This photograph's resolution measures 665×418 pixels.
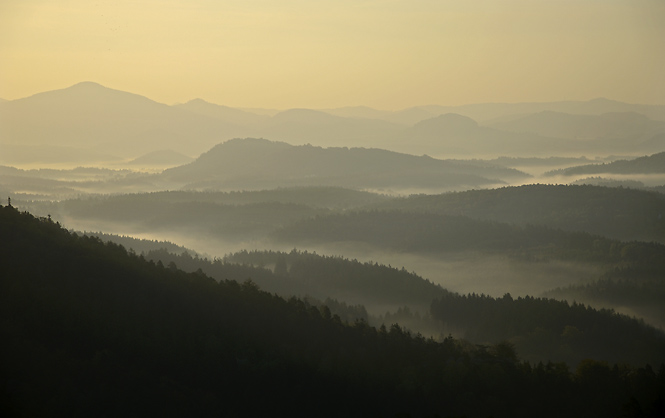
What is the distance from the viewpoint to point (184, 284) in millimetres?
132500

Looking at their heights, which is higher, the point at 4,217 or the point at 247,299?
the point at 4,217

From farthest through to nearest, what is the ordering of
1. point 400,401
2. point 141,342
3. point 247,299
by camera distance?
point 247,299
point 400,401
point 141,342

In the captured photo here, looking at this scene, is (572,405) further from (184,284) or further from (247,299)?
(184,284)

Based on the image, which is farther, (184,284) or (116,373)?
(184,284)

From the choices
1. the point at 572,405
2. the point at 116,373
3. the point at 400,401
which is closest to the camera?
the point at 116,373

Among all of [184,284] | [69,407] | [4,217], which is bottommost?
[69,407]

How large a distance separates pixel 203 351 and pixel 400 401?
1244 inches

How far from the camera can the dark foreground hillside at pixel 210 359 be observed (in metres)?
96.6

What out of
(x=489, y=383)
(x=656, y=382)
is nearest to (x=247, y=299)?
(x=489, y=383)

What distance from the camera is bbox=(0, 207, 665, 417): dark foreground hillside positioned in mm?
96625

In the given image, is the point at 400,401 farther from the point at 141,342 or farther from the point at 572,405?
the point at 141,342

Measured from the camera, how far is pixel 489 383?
127 meters

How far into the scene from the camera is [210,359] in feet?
365

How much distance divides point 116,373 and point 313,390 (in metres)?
29.9
